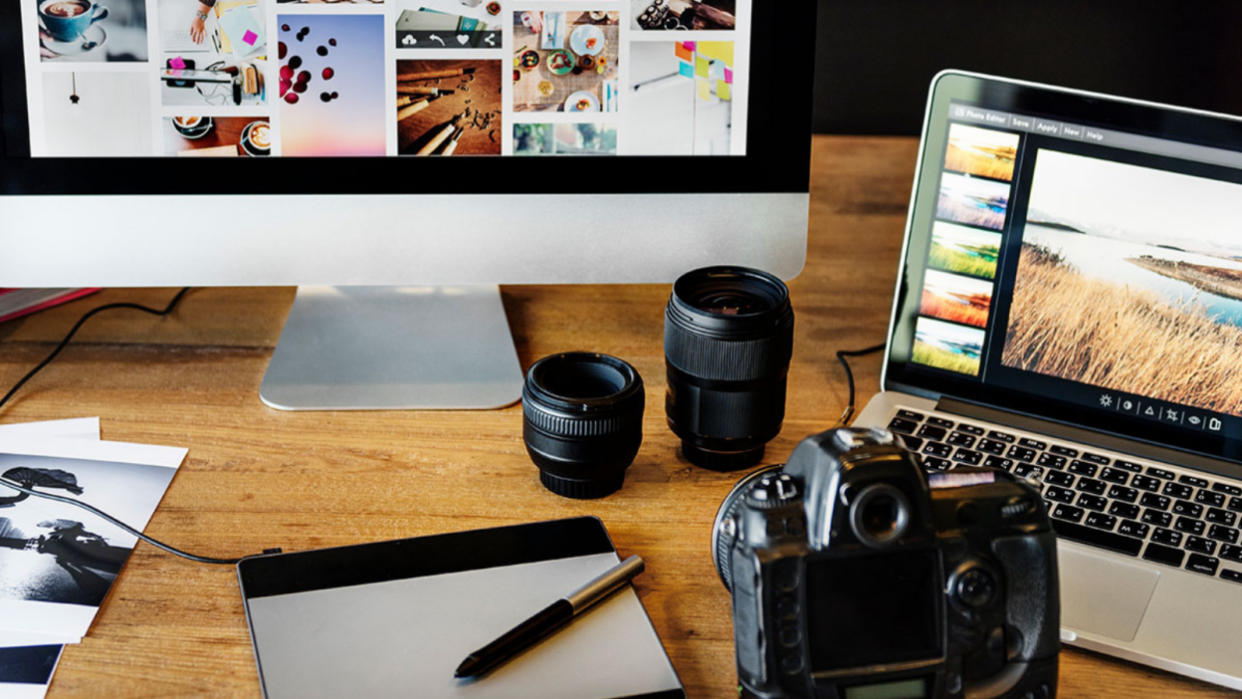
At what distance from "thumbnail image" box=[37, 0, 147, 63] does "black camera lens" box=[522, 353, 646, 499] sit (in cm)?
34

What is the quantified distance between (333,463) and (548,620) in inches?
8.8

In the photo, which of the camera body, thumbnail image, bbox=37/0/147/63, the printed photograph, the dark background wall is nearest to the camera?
the camera body

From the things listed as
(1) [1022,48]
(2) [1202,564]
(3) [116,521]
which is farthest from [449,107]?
(1) [1022,48]

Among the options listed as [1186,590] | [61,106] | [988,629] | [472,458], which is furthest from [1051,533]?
[61,106]

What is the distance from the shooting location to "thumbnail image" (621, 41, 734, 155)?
71cm

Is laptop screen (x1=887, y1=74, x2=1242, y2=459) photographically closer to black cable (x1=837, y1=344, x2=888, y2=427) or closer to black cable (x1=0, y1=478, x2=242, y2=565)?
black cable (x1=837, y1=344, x2=888, y2=427)

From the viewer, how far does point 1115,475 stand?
65 cm

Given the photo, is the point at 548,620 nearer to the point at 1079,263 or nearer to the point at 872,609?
the point at 872,609

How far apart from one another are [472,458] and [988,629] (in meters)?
0.35

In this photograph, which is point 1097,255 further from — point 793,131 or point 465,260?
point 465,260

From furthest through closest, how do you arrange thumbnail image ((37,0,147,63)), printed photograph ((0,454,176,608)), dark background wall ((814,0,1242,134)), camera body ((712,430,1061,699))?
dark background wall ((814,0,1242,134)), thumbnail image ((37,0,147,63)), printed photograph ((0,454,176,608)), camera body ((712,430,1061,699))

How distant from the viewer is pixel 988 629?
48cm

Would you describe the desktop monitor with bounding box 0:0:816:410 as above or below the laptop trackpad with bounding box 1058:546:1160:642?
above

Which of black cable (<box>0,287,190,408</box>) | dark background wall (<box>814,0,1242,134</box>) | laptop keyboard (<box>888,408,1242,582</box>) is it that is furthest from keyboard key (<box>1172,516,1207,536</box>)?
dark background wall (<box>814,0,1242,134</box>)
